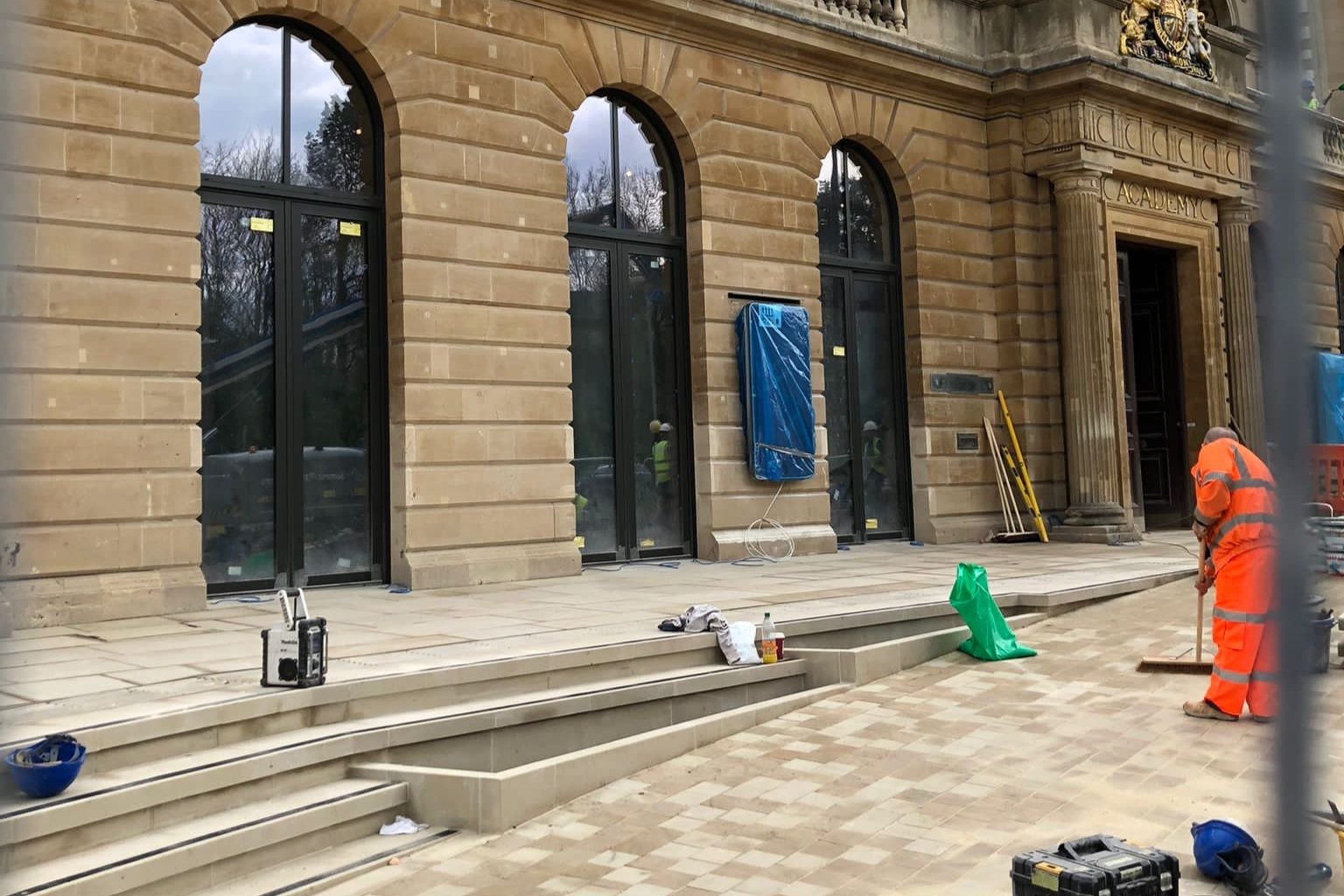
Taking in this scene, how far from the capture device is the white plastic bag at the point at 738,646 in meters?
8.05

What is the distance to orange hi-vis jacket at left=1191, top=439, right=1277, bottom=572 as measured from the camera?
24.1ft

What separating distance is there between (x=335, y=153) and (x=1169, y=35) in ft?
47.3

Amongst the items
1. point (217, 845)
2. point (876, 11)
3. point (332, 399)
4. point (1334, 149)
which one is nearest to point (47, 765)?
point (217, 845)

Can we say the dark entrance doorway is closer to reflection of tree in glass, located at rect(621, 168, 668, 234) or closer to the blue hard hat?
reflection of tree in glass, located at rect(621, 168, 668, 234)

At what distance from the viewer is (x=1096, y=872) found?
421 cm

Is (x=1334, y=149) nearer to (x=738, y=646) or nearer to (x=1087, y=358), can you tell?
(x=1087, y=358)

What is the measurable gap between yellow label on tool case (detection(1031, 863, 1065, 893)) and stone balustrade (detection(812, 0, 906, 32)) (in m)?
14.3

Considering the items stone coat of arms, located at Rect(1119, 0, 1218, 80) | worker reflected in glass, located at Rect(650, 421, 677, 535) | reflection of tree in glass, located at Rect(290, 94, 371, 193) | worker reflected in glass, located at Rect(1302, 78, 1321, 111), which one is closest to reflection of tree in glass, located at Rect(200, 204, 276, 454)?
reflection of tree in glass, located at Rect(290, 94, 371, 193)

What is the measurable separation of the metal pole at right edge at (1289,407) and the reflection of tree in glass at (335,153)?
11.6m

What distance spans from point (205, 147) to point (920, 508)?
425 inches

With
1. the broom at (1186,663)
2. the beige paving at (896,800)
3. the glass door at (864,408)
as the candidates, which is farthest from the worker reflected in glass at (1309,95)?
the glass door at (864,408)

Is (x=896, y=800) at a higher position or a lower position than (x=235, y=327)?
lower

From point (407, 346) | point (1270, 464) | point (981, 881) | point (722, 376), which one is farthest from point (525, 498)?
point (1270, 464)

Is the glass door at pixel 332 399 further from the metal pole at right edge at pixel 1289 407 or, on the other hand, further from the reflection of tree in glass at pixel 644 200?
the metal pole at right edge at pixel 1289 407
